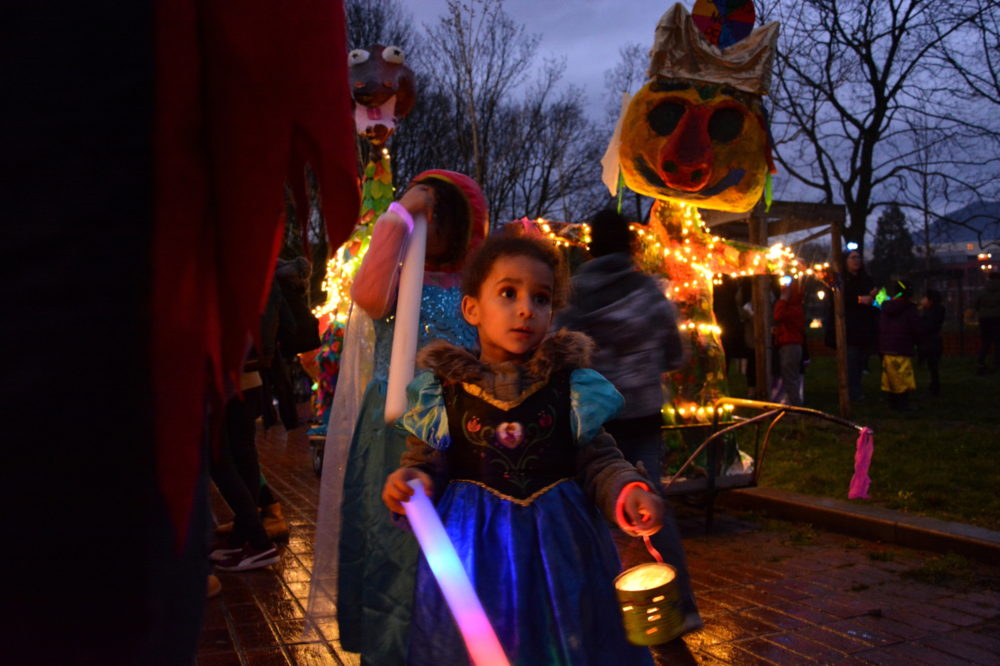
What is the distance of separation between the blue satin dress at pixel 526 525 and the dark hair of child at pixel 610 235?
1806 millimetres

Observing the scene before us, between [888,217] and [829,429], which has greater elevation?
[888,217]

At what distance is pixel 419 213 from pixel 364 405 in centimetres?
67

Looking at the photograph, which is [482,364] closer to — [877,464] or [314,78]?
[314,78]

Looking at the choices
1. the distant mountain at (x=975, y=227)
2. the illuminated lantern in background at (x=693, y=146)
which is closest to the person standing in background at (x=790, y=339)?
the illuminated lantern in background at (x=693, y=146)

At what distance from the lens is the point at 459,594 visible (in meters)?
1.63

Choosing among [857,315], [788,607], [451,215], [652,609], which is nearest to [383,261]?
[451,215]

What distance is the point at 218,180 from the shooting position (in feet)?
3.37

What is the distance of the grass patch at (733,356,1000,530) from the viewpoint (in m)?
6.02

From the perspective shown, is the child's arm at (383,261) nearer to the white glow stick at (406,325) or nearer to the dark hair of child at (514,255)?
the white glow stick at (406,325)

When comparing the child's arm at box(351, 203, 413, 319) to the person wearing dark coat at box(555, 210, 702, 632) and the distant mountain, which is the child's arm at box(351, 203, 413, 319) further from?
the distant mountain


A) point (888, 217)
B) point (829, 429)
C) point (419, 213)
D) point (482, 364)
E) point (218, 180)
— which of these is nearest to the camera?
point (218, 180)

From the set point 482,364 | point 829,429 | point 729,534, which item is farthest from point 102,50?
point 829,429

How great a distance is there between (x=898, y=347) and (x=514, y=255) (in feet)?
33.3

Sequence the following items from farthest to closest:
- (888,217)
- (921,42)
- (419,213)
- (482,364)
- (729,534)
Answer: (888,217)
(921,42)
(729,534)
(419,213)
(482,364)
